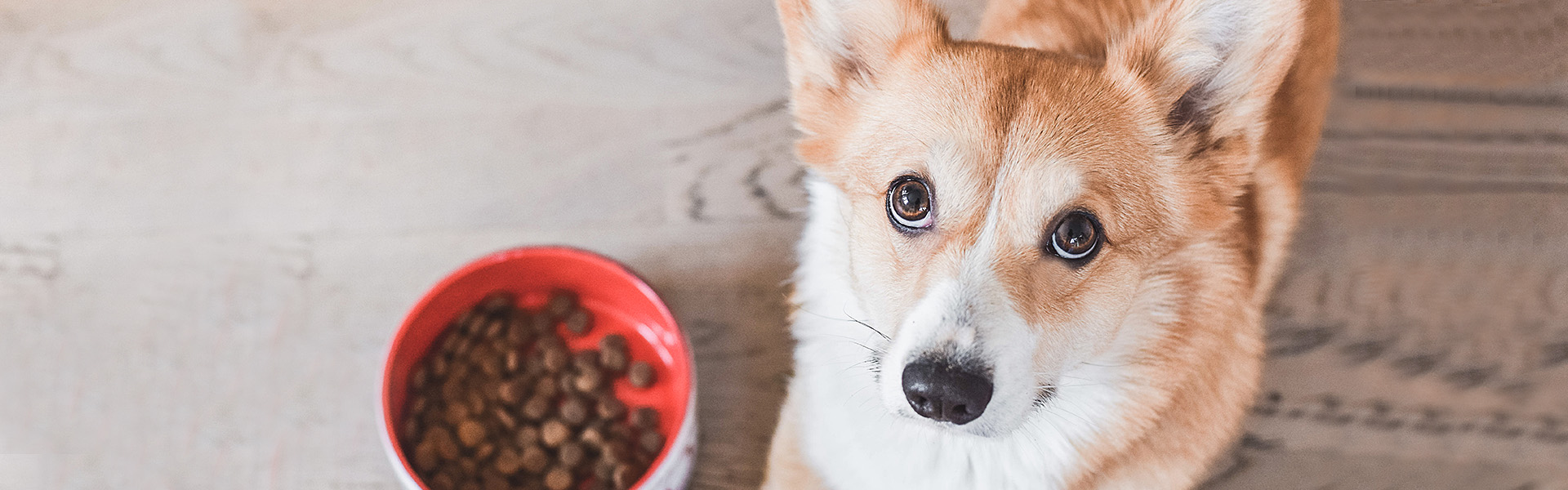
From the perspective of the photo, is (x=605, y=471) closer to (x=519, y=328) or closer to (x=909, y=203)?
(x=519, y=328)

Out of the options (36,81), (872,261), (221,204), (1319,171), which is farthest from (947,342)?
(36,81)

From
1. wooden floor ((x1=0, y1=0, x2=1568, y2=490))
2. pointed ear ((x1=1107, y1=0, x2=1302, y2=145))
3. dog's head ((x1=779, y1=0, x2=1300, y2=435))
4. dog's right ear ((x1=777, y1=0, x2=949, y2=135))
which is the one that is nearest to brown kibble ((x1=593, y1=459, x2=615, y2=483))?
wooden floor ((x1=0, y1=0, x2=1568, y2=490))

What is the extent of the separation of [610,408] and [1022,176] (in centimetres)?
101

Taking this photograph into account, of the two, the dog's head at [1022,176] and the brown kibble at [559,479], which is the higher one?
the dog's head at [1022,176]

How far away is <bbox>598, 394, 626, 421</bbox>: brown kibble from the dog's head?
0.69 metres

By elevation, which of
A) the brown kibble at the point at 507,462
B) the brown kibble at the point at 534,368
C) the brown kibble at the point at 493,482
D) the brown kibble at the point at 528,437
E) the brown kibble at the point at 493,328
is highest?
the brown kibble at the point at 493,328

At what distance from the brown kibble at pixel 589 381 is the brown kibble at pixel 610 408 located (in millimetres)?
29

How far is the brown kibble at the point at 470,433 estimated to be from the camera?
69.8 inches

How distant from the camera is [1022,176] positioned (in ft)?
3.85

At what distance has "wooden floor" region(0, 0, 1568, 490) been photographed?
75.8 inches

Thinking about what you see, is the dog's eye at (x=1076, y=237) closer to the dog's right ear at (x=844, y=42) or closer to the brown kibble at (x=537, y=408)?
the dog's right ear at (x=844, y=42)

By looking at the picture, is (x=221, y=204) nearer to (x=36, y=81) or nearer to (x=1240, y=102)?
(x=36, y=81)

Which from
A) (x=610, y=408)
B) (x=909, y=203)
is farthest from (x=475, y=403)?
(x=909, y=203)

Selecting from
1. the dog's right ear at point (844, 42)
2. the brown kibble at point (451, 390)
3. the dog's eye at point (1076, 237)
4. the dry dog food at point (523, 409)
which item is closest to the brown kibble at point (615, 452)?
the dry dog food at point (523, 409)
